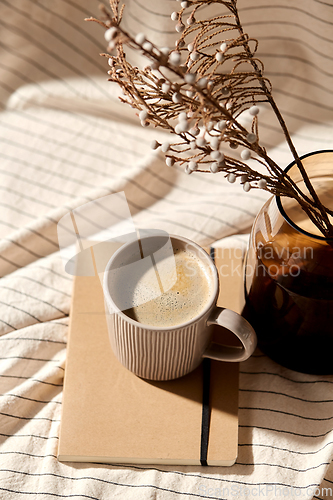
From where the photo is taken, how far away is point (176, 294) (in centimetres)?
50

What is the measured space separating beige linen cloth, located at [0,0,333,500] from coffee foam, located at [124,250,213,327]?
0.49 ft

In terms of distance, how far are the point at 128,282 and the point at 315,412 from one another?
27cm

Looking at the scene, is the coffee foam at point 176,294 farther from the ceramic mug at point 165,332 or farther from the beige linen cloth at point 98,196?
the beige linen cloth at point 98,196

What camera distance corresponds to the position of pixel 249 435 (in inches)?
21.4

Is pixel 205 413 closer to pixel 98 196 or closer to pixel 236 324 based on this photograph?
pixel 236 324

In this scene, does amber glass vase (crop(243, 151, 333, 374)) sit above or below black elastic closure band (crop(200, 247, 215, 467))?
above

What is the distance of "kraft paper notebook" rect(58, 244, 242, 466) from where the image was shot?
20.1 inches

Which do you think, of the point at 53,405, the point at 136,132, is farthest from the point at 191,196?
the point at 53,405

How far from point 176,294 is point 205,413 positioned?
14 cm

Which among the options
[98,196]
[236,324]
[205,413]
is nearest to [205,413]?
[205,413]

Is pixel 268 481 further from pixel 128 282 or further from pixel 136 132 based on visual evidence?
pixel 136 132

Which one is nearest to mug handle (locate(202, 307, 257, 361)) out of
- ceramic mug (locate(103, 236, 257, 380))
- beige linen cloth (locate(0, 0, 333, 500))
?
ceramic mug (locate(103, 236, 257, 380))

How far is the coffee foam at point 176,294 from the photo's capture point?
0.48m

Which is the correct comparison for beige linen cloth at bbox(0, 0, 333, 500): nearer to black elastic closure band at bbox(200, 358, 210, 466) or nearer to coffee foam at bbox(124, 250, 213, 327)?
black elastic closure band at bbox(200, 358, 210, 466)
